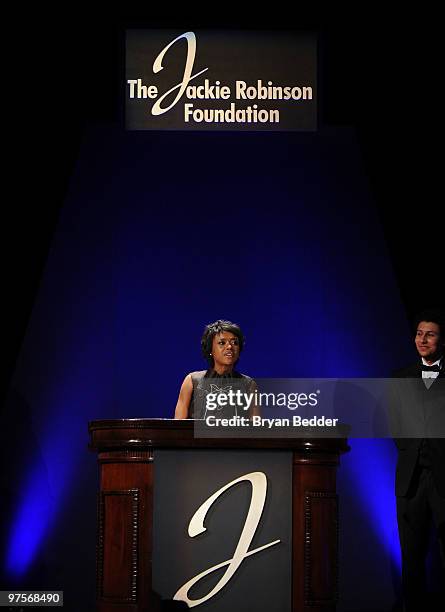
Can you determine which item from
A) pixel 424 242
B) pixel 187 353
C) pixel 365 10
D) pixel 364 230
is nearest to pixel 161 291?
pixel 187 353

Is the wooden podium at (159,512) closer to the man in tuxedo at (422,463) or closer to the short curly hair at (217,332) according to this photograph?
the man in tuxedo at (422,463)

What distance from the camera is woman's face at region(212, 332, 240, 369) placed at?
198 inches

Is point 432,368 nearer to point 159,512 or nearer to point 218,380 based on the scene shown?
point 218,380

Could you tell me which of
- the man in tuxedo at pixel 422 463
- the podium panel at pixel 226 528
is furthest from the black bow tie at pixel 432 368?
the podium panel at pixel 226 528

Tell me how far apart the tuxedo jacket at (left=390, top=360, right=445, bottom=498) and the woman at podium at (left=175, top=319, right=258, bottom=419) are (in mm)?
737

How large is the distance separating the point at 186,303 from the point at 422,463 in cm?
172

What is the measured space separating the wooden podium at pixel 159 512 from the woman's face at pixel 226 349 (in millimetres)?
919

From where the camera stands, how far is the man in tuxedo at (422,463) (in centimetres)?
482

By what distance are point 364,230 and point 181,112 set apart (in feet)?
4.26

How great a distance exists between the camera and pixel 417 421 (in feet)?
16.1

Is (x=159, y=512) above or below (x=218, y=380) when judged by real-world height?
below

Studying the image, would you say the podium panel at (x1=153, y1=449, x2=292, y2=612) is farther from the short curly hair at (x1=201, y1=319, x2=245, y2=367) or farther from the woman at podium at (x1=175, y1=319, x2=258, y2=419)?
the short curly hair at (x1=201, y1=319, x2=245, y2=367)

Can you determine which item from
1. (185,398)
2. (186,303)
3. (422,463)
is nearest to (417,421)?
(422,463)

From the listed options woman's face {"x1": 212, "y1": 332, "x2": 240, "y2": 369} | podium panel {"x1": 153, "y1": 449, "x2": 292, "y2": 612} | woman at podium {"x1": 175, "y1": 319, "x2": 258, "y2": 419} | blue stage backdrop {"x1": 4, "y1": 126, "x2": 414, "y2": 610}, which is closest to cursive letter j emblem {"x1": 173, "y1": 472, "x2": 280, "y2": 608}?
podium panel {"x1": 153, "y1": 449, "x2": 292, "y2": 612}
